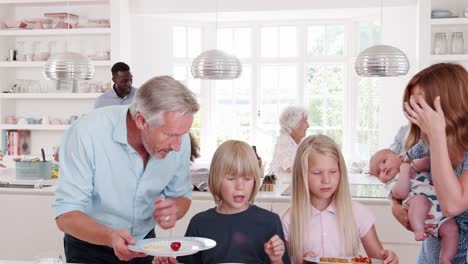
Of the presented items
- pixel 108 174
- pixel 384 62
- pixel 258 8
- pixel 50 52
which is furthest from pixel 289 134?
pixel 108 174

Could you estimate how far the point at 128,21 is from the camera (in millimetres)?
7434

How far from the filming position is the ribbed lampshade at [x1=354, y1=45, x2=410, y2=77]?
185 inches

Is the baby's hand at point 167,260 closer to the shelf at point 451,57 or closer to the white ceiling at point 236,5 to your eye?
the shelf at point 451,57

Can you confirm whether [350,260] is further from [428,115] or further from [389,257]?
[428,115]

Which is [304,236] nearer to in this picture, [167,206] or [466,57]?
[167,206]

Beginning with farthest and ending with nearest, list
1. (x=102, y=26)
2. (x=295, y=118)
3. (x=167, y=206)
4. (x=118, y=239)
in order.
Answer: (x=102, y=26) < (x=295, y=118) < (x=167, y=206) < (x=118, y=239)

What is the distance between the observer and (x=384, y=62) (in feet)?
15.4

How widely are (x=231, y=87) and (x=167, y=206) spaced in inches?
256

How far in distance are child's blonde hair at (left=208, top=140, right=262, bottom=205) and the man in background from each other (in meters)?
2.98

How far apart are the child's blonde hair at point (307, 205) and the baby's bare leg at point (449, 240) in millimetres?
454

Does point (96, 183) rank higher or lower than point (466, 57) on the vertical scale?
lower

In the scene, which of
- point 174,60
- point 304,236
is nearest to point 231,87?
point 174,60

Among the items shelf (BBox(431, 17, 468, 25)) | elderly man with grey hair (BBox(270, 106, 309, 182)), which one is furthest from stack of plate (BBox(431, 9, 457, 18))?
elderly man with grey hair (BBox(270, 106, 309, 182))

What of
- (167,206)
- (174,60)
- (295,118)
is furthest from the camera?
(174,60)
